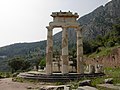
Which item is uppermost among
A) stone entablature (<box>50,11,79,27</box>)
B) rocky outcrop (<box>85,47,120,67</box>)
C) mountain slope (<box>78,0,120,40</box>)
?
mountain slope (<box>78,0,120,40</box>)

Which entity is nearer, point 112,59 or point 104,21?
point 112,59

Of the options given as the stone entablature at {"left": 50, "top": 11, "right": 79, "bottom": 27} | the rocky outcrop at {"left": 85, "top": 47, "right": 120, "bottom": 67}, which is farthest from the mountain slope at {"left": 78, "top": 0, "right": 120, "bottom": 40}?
the stone entablature at {"left": 50, "top": 11, "right": 79, "bottom": 27}

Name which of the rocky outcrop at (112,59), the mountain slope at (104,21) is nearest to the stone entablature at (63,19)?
the rocky outcrop at (112,59)

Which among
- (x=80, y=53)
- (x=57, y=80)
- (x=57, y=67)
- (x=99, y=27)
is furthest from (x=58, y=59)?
(x=99, y=27)

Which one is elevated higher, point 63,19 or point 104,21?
point 104,21

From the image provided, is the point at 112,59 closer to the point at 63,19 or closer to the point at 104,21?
the point at 63,19

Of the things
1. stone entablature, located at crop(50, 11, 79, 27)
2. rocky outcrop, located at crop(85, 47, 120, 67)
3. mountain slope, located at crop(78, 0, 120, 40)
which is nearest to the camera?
stone entablature, located at crop(50, 11, 79, 27)

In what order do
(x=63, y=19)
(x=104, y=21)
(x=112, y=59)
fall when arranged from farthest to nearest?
(x=104, y=21) < (x=112, y=59) < (x=63, y=19)

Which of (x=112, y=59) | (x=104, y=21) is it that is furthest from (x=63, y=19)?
(x=104, y=21)

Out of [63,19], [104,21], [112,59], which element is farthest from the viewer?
[104,21]

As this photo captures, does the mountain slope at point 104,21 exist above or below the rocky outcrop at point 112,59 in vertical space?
above

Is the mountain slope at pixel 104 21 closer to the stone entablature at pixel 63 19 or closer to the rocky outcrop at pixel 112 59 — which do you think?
the rocky outcrop at pixel 112 59

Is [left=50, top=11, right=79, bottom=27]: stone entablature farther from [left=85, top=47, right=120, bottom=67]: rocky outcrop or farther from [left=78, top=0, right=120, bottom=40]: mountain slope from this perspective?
[left=78, top=0, right=120, bottom=40]: mountain slope

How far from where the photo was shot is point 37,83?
1203 inches
